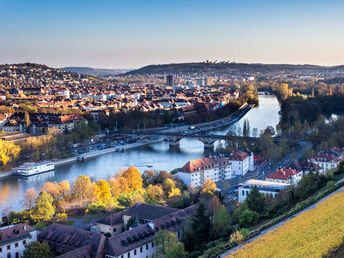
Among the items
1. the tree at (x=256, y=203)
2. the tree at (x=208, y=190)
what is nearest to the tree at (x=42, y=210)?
the tree at (x=208, y=190)

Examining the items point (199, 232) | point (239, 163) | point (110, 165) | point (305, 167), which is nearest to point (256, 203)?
point (199, 232)

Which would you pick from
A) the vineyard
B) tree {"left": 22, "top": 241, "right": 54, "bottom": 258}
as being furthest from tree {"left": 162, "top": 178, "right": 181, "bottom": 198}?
the vineyard

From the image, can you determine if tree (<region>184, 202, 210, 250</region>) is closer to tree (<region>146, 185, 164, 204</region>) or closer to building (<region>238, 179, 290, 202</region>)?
building (<region>238, 179, 290, 202</region>)

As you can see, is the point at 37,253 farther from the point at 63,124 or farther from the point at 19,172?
the point at 63,124

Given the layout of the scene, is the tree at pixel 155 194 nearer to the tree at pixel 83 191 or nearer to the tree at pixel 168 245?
the tree at pixel 83 191

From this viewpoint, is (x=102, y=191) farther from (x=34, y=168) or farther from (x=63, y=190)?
(x=34, y=168)
